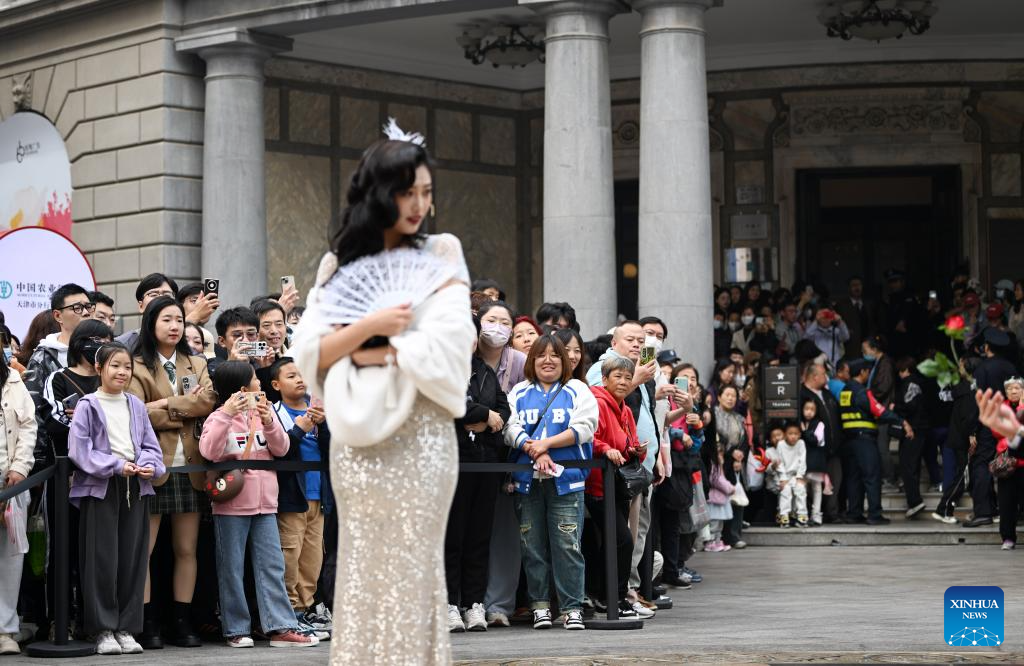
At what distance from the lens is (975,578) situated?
13.9 meters

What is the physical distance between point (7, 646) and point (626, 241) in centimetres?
1792

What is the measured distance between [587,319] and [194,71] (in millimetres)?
6614

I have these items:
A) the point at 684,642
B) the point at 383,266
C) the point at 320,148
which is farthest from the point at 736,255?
the point at 383,266

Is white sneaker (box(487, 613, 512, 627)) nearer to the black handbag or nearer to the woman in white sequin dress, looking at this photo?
the black handbag

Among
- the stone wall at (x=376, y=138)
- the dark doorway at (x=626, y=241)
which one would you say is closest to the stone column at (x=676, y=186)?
the stone wall at (x=376, y=138)

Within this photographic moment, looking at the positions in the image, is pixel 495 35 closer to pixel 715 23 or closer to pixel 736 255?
pixel 715 23

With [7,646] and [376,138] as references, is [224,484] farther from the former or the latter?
[376,138]

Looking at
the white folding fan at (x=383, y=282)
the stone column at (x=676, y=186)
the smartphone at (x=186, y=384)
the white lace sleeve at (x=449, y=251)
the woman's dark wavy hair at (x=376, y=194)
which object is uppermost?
the stone column at (x=676, y=186)

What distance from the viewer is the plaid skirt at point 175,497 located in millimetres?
9906

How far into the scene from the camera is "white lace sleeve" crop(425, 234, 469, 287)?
5359 millimetres

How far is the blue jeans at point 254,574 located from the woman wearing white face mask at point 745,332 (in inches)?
453

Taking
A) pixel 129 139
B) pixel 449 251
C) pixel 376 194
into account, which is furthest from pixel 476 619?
pixel 129 139

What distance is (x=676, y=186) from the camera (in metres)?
18.8

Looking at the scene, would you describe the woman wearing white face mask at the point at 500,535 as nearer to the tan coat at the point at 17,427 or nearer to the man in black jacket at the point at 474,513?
the man in black jacket at the point at 474,513
